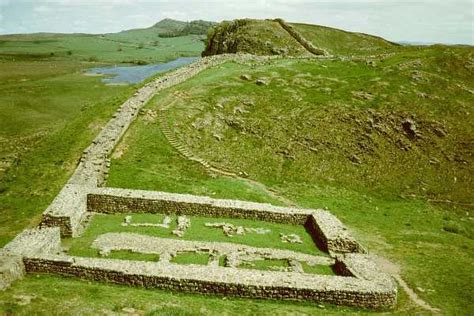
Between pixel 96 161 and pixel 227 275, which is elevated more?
pixel 96 161

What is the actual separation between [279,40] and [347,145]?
3509cm

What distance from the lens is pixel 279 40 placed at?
74.2 metres

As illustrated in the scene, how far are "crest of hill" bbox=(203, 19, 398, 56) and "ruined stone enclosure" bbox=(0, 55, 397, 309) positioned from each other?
4178 centimetres

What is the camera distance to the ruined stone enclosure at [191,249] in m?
19.8

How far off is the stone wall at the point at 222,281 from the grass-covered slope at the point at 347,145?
6.94m

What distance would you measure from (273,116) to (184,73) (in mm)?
14603

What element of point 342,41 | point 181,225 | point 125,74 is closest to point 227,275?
point 181,225

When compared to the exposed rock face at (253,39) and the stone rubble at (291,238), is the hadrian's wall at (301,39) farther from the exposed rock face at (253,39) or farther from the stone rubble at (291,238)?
the stone rubble at (291,238)

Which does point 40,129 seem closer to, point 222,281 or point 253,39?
point 253,39

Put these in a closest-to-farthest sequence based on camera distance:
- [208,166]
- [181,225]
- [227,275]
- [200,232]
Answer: [227,275], [200,232], [181,225], [208,166]

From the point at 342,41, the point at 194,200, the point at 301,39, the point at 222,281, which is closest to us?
the point at 222,281

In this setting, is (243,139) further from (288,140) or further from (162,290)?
(162,290)

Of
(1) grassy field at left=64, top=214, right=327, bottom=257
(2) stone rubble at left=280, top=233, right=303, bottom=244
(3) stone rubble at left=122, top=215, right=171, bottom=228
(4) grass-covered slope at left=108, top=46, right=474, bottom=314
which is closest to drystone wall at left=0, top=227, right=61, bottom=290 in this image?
(1) grassy field at left=64, top=214, right=327, bottom=257

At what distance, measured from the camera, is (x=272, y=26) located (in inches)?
3081
